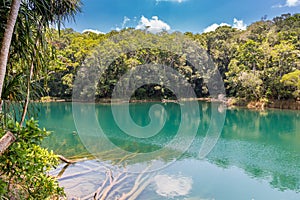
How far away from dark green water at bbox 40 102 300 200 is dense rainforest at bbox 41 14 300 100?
23.9ft

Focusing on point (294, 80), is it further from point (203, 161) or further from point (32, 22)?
point (32, 22)

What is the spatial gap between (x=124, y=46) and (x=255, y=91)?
44.4 ft

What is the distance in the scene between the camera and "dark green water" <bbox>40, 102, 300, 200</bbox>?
22.8 feet

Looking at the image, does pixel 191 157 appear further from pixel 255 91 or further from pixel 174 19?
pixel 174 19

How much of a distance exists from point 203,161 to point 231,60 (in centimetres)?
2121

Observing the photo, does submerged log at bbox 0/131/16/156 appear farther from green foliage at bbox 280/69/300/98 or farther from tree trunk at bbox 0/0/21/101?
green foliage at bbox 280/69/300/98

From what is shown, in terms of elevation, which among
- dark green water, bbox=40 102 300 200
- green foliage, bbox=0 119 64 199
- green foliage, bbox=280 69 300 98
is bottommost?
dark green water, bbox=40 102 300 200

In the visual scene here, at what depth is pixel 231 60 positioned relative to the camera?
1123 inches

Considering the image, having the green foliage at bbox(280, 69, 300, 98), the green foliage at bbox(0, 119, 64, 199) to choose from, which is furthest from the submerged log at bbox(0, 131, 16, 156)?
the green foliage at bbox(280, 69, 300, 98)

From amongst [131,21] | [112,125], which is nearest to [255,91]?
[112,125]

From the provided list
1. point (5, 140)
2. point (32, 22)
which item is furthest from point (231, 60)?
point (5, 140)

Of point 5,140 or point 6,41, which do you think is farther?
point 6,41

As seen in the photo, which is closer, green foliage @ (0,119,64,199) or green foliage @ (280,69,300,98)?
green foliage @ (0,119,64,199)

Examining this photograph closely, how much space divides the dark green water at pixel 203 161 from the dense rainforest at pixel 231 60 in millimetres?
7286
